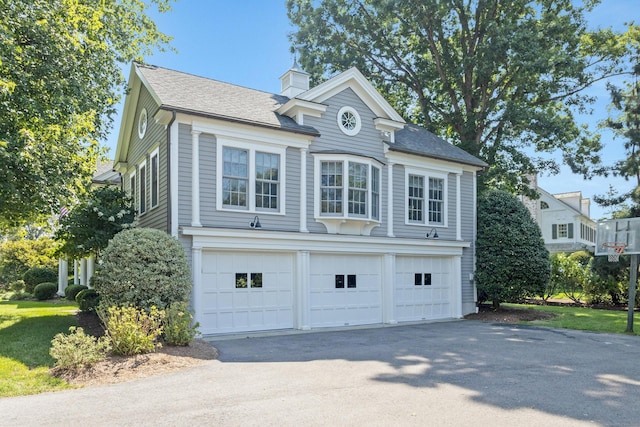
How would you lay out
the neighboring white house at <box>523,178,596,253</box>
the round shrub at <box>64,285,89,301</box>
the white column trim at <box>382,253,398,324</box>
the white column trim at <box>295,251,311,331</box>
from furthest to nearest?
the neighboring white house at <box>523,178,596,253</box> < the round shrub at <box>64,285,89,301</box> < the white column trim at <box>382,253,398,324</box> < the white column trim at <box>295,251,311,331</box>

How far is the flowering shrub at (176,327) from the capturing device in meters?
9.62

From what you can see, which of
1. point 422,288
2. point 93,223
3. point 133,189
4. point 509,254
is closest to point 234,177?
point 93,223

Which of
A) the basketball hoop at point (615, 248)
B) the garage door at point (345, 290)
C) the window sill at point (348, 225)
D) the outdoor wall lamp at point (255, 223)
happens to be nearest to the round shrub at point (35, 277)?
the outdoor wall lamp at point (255, 223)

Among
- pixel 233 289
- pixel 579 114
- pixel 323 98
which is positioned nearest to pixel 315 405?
pixel 233 289

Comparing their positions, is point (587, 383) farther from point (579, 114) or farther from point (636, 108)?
point (579, 114)

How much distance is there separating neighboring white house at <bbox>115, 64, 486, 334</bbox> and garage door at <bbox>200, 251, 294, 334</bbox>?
0.03 meters

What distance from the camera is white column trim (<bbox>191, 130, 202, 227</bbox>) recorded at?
11773 mm

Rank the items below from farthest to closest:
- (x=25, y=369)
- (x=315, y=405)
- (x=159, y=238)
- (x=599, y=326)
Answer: (x=599, y=326) → (x=159, y=238) → (x=25, y=369) → (x=315, y=405)

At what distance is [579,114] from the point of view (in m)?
24.2

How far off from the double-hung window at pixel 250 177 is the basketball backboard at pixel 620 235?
9.37m

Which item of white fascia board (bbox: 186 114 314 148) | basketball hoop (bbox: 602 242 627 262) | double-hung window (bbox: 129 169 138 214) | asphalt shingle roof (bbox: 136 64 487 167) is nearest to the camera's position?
white fascia board (bbox: 186 114 314 148)

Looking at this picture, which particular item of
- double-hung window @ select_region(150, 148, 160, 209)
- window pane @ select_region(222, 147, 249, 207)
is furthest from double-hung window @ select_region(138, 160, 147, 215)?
window pane @ select_region(222, 147, 249, 207)

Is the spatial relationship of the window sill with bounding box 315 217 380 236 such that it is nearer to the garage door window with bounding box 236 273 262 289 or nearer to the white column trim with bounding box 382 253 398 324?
the white column trim with bounding box 382 253 398 324

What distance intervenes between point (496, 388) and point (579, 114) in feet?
70.9
